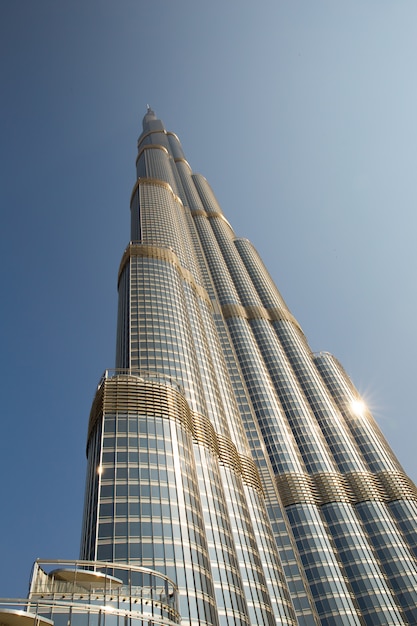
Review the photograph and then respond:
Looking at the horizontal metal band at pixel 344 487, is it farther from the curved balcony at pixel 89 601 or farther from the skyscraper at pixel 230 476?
the curved balcony at pixel 89 601

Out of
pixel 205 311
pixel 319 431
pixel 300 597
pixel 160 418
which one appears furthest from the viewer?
pixel 205 311

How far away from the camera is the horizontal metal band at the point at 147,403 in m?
98.7

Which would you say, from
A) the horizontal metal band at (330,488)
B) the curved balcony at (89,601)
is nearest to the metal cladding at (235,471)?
the horizontal metal band at (330,488)

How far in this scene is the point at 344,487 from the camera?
143 m

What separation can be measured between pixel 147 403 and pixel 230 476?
29.9 meters

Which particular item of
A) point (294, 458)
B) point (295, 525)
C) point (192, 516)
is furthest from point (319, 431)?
point (192, 516)

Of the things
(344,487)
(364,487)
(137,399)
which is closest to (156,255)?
(137,399)

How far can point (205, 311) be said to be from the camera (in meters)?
174

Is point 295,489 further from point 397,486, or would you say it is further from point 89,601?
point 89,601

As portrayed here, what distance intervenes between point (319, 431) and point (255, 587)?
72802 millimetres

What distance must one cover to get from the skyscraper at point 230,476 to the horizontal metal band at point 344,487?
400mm

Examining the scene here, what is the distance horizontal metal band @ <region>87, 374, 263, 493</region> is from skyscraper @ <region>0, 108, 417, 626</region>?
1.06 ft

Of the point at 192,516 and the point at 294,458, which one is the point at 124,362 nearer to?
the point at 192,516

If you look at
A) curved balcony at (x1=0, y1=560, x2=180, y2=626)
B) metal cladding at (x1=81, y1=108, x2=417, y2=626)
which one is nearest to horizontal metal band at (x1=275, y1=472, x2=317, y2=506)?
metal cladding at (x1=81, y1=108, x2=417, y2=626)
